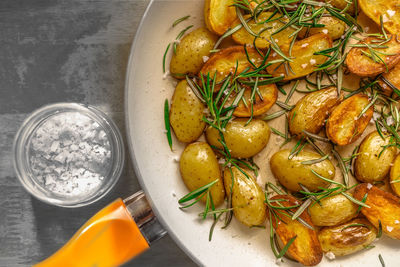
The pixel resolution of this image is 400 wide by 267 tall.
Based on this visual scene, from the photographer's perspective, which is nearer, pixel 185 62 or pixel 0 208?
pixel 185 62

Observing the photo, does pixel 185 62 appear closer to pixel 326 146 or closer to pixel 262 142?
pixel 262 142

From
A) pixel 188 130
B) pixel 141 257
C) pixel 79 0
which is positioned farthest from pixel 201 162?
pixel 79 0

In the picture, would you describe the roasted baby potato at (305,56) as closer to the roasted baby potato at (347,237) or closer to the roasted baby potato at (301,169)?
the roasted baby potato at (301,169)

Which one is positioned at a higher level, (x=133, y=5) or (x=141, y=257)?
(x=133, y=5)

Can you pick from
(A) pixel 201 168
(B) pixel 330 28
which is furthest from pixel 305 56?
(A) pixel 201 168

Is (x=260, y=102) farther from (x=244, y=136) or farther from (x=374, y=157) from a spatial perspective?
(x=374, y=157)

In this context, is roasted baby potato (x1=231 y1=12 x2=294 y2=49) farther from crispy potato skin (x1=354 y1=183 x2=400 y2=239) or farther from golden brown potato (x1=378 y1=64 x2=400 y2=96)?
crispy potato skin (x1=354 y1=183 x2=400 y2=239)

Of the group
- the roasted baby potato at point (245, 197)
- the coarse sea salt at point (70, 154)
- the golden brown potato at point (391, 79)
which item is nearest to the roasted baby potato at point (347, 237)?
the roasted baby potato at point (245, 197)
